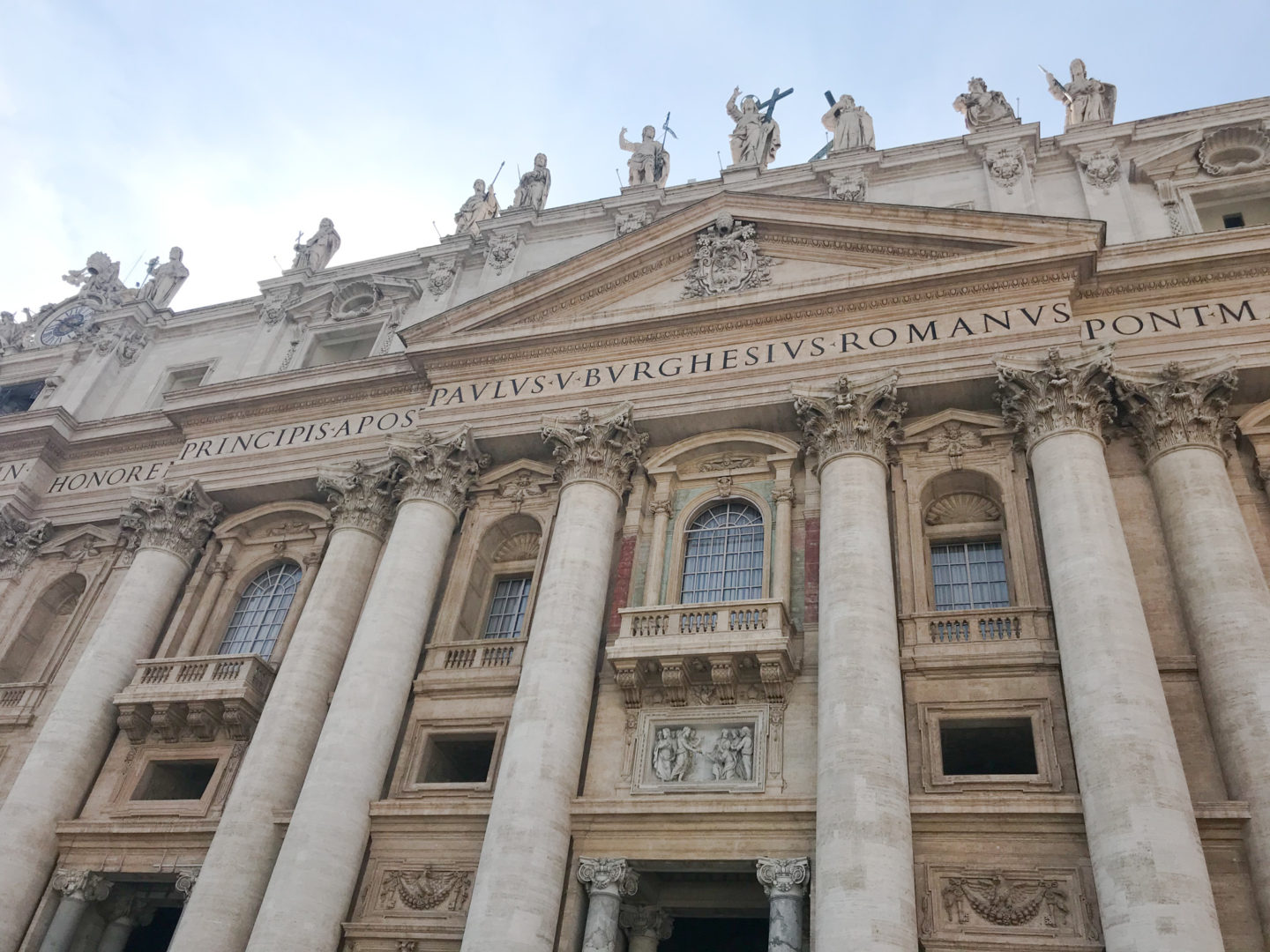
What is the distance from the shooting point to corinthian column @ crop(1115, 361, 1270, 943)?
14.8m

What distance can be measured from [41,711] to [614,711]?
13880 mm

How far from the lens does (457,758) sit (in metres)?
21.2

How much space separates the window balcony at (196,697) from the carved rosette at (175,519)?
350 centimetres

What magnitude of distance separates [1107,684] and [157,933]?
64.4ft

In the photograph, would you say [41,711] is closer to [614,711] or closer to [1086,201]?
[614,711]

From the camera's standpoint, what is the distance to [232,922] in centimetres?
1797

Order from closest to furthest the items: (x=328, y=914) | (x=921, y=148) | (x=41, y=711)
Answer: (x=328, y=914) < (x=41, y=711) < (x=921, y=148)

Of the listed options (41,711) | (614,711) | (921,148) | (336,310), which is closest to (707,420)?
(614,711)

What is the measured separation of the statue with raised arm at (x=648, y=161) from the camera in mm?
29609

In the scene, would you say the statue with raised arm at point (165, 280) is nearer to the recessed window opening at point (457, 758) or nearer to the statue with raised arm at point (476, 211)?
the statue with raised arm at point (476, 211)

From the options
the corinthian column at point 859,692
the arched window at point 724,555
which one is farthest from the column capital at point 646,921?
the arched window at point 724,555

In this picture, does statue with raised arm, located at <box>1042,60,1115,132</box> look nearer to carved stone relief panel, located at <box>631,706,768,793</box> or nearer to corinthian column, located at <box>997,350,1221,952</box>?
corinthian column, located at <box>997,350,1221,952</box>

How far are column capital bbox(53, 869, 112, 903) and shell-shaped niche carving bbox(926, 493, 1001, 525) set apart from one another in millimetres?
17440

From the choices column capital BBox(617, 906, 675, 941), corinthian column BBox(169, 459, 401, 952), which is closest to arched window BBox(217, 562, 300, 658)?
corinthian column BBox(169, 459, 401, 952)
